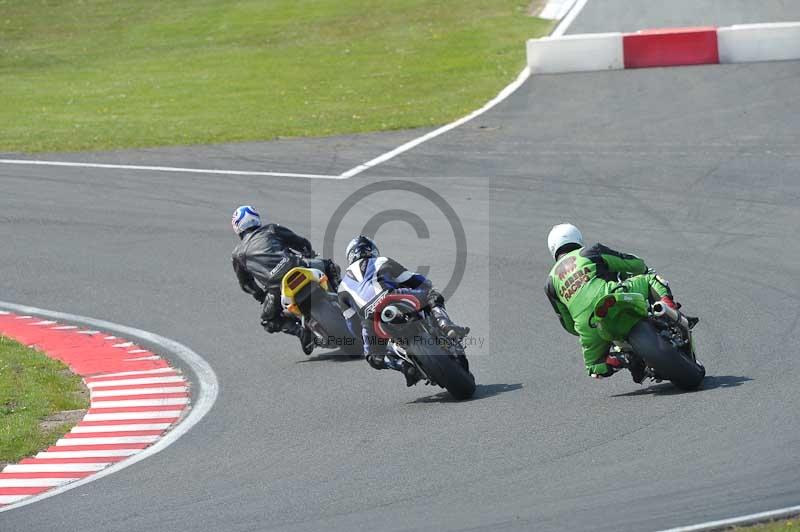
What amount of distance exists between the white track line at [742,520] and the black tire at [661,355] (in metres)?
2.90

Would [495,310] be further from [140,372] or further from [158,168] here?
[158,168]

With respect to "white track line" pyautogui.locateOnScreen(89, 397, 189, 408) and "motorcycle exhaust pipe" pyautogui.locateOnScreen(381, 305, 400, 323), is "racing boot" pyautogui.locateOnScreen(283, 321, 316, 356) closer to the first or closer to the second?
"white track line" pyautogui.locateOnScreen(89, 397, 189, 408)

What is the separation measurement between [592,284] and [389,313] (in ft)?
5.54

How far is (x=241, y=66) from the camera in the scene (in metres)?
32.0

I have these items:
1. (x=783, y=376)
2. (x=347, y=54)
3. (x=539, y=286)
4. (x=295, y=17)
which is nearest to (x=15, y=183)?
(x=539, y=286)

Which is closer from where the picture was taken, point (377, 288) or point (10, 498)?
point (10, 498)

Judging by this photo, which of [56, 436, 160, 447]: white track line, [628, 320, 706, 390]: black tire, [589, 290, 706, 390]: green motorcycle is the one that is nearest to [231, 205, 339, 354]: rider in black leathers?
[56, 436, 160, 447]: white track line

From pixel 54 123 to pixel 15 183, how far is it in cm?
510

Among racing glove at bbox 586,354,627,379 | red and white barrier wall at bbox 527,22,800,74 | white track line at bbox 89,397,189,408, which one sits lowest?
white track line at bbox 89,397,189,408

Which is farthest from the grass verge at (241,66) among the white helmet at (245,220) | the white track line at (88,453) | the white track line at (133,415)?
the white track line at (88,453)

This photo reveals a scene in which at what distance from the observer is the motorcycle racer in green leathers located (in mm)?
10203

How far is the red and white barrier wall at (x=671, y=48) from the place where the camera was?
82.2 feet

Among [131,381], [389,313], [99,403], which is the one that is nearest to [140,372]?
[131,381]

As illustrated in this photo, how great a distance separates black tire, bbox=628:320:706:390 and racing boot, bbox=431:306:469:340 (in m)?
1.34
